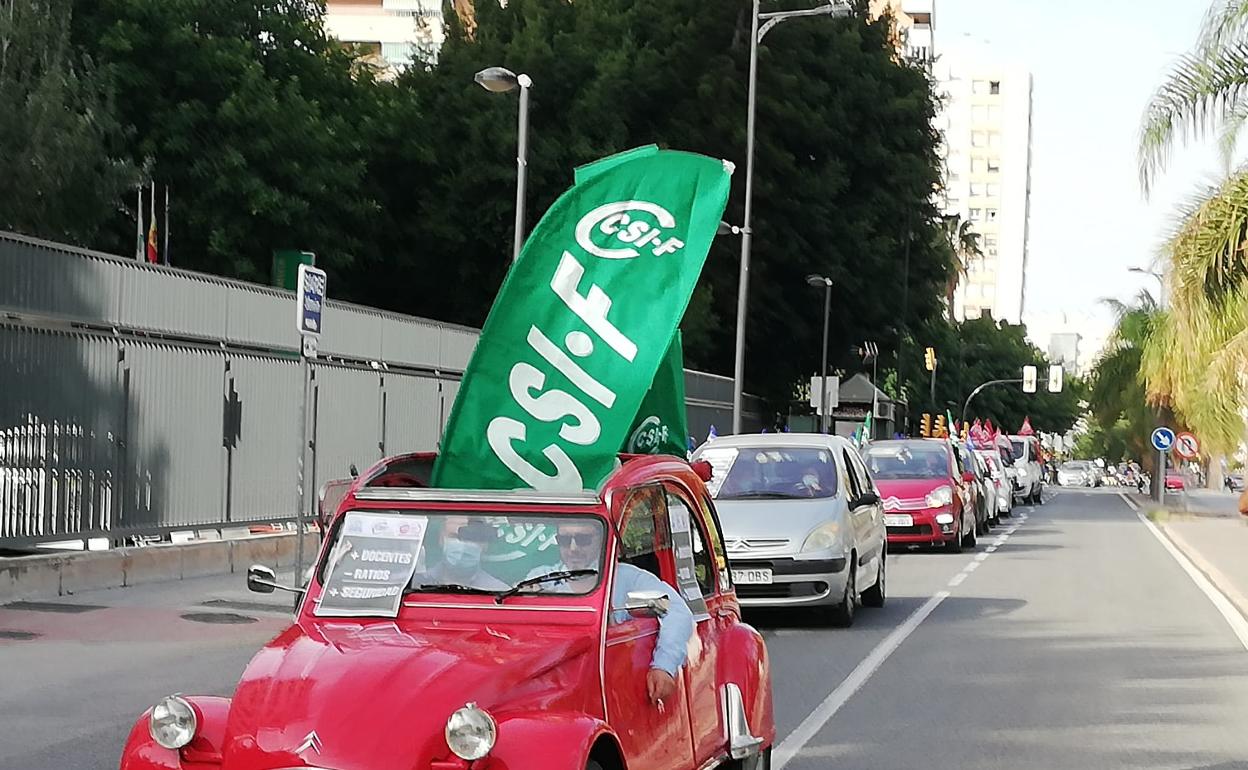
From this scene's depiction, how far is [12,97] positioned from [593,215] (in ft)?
123

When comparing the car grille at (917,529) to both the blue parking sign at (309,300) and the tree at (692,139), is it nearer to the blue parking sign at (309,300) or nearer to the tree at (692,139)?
the blue parking sign at (309,300)

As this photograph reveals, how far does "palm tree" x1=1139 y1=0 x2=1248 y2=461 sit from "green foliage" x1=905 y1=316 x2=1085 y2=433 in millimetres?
81396

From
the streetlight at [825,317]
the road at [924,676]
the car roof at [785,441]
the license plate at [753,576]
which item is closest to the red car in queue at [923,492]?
the road at [924,676]

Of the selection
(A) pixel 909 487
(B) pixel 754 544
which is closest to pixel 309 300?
(B) pixel 754 544

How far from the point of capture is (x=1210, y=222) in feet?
79.8

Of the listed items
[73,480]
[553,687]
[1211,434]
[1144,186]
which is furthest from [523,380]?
[1211,434]

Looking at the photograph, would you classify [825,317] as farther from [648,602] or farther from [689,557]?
[648,602]

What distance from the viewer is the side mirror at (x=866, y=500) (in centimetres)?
1789

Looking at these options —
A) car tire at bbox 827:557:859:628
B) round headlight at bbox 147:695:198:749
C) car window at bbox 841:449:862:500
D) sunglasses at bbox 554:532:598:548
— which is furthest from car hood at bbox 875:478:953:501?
round headlight at bbox 147:695:198:749

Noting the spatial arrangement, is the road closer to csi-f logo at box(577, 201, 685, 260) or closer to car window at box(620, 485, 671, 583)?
car window at box(620, 485, 671, 583)

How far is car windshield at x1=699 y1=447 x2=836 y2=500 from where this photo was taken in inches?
706

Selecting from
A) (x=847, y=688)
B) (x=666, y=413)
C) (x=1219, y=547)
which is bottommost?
(x=1219, y=547)

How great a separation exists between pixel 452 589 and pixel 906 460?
24.8m

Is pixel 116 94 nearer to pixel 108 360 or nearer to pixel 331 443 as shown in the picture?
pixel 331 443
